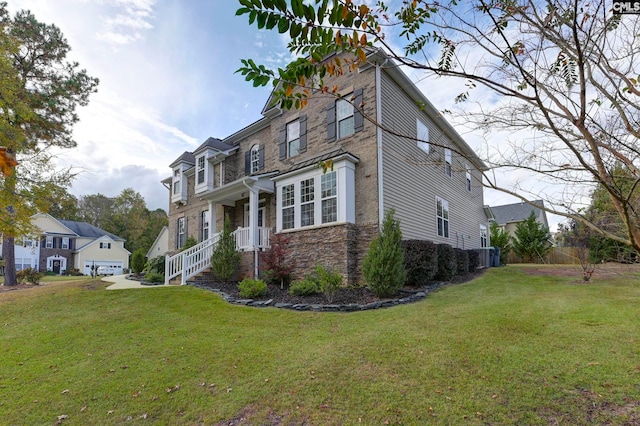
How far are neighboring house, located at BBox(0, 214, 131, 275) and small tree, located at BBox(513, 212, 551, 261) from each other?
130ft

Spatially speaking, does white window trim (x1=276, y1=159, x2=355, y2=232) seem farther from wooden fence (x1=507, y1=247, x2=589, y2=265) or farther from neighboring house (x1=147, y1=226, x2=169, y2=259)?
neighboring house (x1=147, y1=226, x2=169, y2=259)

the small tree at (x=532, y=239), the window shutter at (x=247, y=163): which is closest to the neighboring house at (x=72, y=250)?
the window shutter at (x=247, y=163)

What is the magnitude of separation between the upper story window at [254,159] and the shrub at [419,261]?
786cm

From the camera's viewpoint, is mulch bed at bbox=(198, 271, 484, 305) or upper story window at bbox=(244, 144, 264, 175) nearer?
mulch bed at bbox=(198, 271, 484, 305)

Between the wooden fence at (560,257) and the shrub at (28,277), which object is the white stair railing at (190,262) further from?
the wooden fence at (560,257)

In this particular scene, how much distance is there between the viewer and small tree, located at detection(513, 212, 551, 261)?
20984 mm

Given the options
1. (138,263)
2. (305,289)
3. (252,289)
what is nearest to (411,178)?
(305,289)

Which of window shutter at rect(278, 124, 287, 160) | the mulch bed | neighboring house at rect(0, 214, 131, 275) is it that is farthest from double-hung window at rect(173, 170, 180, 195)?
neighboring house at rect(0, 214, 131, 275)

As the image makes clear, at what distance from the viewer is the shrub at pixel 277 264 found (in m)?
10.4

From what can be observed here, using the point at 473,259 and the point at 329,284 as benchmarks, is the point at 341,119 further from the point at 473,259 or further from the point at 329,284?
the point at 473,259

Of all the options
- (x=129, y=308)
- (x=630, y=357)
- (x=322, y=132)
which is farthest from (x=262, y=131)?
(x=630, y=357)

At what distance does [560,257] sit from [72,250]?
154 ft

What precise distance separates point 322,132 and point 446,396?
9.97 meters

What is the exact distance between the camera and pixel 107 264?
38.5 metres
